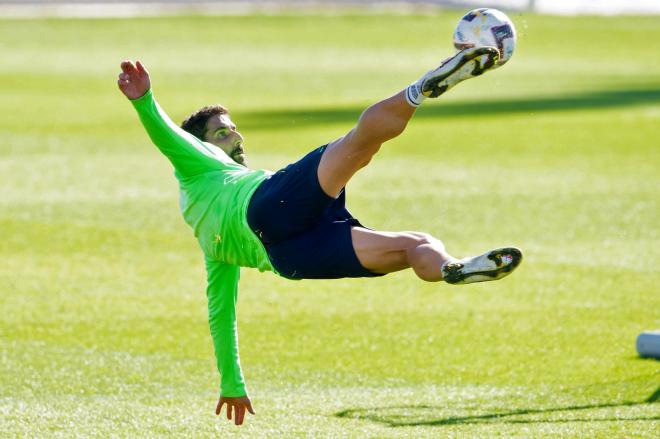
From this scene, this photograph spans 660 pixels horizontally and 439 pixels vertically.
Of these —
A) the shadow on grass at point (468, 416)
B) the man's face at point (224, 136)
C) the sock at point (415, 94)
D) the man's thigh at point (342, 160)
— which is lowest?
the shadow on grass at point (468, 416)

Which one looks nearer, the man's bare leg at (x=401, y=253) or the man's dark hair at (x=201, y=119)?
the man's bare leg at (x=401, y=253)

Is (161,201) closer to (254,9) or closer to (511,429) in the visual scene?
(511,429)

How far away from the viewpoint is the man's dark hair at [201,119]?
8.20 metres

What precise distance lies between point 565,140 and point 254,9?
28.3m

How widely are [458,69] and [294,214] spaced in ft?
3.93

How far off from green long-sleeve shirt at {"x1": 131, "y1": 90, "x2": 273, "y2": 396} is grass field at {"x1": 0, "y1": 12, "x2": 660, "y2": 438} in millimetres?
646

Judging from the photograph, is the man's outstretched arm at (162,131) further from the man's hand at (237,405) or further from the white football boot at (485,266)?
the white football boot at (485,266)

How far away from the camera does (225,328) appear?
7.82 meters

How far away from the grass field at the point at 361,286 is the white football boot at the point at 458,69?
231cm

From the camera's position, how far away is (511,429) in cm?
792

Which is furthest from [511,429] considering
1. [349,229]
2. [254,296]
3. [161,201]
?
[161,201]

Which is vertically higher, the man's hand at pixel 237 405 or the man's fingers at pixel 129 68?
the man's fingers at pixel 129 68

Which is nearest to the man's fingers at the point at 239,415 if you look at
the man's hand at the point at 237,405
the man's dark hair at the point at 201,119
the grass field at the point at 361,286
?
the man's hand at the point at 237,405

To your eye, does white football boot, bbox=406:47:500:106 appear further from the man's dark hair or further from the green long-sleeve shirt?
the man's dark hair
